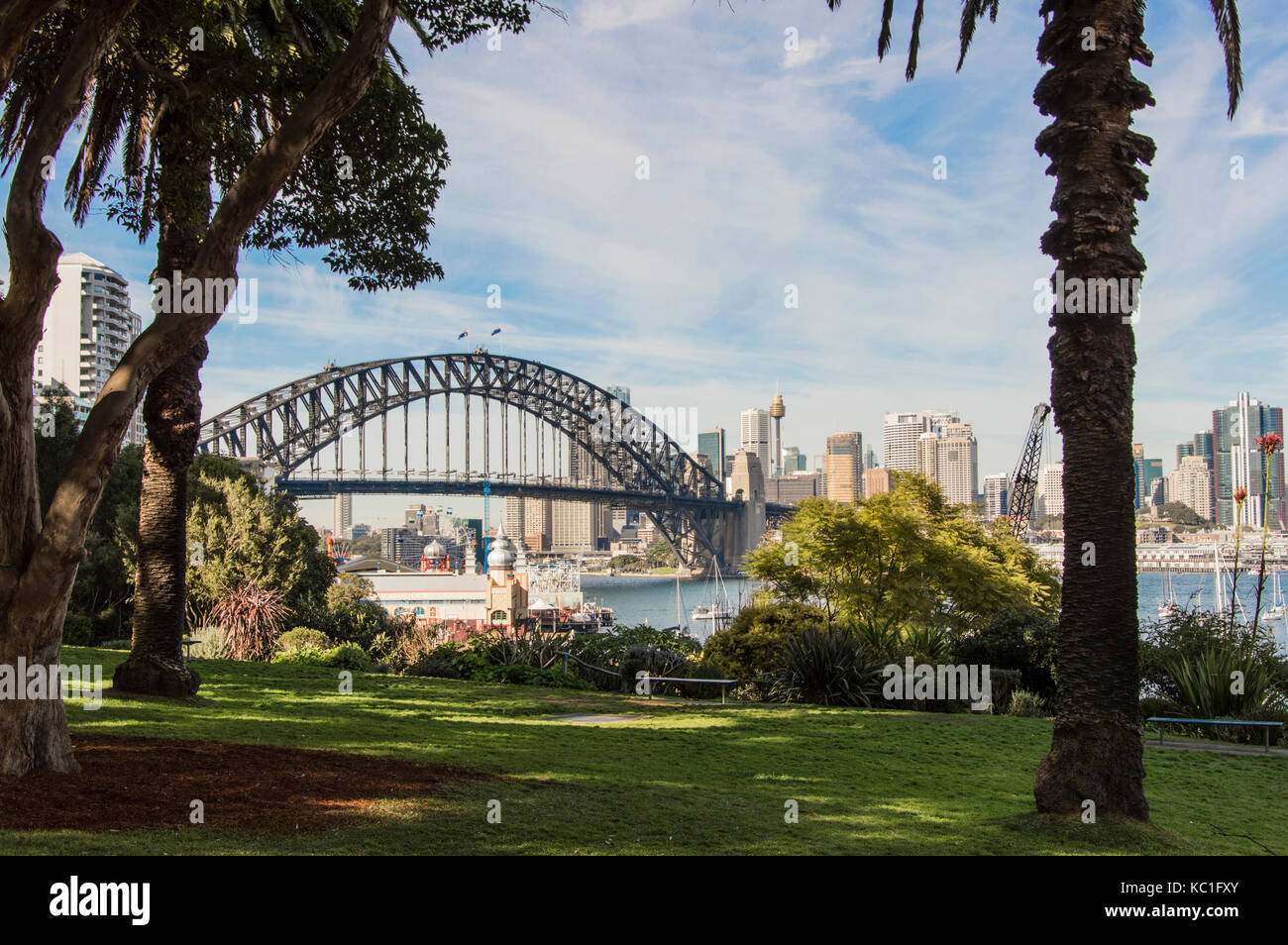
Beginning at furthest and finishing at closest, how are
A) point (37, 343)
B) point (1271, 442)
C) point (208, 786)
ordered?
point (1271, 442), point (37, 343), point (208, 786)

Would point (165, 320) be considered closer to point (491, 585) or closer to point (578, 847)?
point (578, 847)

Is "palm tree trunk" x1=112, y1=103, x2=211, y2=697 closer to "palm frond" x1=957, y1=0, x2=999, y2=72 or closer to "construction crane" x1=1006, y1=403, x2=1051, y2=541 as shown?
"palm frond" x1=957, y1=0, x2=999, y2=72

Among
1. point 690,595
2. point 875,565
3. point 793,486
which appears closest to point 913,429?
point 793,486

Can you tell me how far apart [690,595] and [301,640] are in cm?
7652

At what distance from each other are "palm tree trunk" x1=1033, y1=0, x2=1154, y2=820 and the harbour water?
2256 inches

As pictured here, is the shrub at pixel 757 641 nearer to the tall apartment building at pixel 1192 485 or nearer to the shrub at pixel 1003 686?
the shrub at pixel 1003 686

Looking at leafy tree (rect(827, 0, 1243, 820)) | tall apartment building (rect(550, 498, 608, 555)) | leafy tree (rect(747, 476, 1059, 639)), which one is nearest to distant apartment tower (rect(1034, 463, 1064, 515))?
tall apartment building (rect(550, 498, 608, 555))

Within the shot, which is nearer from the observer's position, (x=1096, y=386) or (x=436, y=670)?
(x=1096, y=386)

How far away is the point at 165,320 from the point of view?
23.2ft

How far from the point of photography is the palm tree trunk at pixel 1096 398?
6.89 m

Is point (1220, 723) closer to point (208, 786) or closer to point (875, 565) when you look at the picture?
point (208, 786)

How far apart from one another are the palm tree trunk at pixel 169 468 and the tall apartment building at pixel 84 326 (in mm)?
135715

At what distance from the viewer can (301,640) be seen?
1883 cm

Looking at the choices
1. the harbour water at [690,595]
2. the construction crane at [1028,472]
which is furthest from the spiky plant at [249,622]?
the construction crane at [1028,472]
